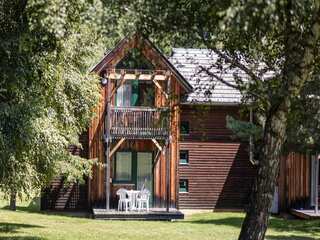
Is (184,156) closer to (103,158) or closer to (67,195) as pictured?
(103,158)

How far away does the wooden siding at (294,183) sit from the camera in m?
30.0

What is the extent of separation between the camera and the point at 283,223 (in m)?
26.2

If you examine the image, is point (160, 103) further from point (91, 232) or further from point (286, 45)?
point (286, 45)

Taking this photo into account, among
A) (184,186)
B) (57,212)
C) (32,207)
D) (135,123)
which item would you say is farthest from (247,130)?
(32,207)

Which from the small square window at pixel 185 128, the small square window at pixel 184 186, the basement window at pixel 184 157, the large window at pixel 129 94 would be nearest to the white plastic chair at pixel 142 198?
the small square window at pixel 184 186

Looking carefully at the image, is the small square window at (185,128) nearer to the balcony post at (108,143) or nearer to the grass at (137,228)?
the grass at (137,228)

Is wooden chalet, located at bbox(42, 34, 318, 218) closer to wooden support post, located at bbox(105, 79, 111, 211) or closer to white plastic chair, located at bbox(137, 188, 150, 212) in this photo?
wooden support post, located at bbox(105, 79, 111, 211)

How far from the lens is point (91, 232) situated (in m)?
20.7

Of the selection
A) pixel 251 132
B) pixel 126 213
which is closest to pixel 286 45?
pixel 251 132

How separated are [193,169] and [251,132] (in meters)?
7.10

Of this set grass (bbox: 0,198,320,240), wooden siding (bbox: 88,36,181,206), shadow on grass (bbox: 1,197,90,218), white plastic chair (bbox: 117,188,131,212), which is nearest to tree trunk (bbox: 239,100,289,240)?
grass (bbox: 0,198,320,240)

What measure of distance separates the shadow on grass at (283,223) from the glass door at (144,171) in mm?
3180

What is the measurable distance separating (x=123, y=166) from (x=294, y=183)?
7.58 metres

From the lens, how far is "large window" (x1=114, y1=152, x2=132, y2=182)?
29.4 meters
